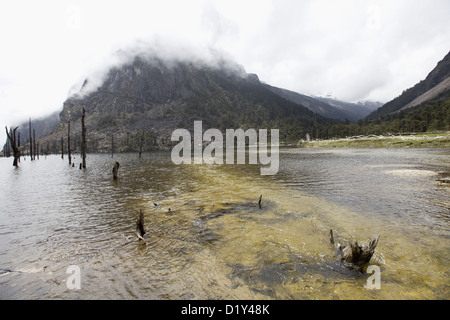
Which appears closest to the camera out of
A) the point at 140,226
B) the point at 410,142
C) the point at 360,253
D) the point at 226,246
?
the point at 360,253

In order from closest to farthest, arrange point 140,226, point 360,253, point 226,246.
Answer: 1. point 360,253
2. point 226,246
3. point 140,226

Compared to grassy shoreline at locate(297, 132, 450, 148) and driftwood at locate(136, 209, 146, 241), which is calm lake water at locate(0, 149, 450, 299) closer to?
driftwood at locate(136, 209, 146, 241)

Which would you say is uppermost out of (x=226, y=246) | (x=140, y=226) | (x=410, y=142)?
(x=410, y=142)

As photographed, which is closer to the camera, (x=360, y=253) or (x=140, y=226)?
(x=360, y=253)

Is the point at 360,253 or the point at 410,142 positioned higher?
the point at 410,142

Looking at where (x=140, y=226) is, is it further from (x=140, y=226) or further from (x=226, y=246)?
(x=226, y=246)

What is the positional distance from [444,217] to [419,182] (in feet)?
41.1

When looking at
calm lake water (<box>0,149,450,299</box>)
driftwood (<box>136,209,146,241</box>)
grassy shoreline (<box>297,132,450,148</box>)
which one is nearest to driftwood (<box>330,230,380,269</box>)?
calm lake water (<box>0,149,450,299</box>)

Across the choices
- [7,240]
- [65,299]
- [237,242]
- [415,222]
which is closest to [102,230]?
[7,240]

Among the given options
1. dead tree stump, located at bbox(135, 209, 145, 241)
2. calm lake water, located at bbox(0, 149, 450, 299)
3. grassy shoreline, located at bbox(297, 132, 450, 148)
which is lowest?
calm lake water, located at bbox(0, 149, 450, 299)

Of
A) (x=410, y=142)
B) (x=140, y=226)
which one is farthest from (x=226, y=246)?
(x=410, y=142)

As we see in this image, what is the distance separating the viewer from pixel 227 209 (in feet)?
48.6

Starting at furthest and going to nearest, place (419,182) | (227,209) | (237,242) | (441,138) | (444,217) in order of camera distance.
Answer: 1. (441,138)
2. (419,182)
3. (227,209)
4. (444,217)
5. (237,242)
